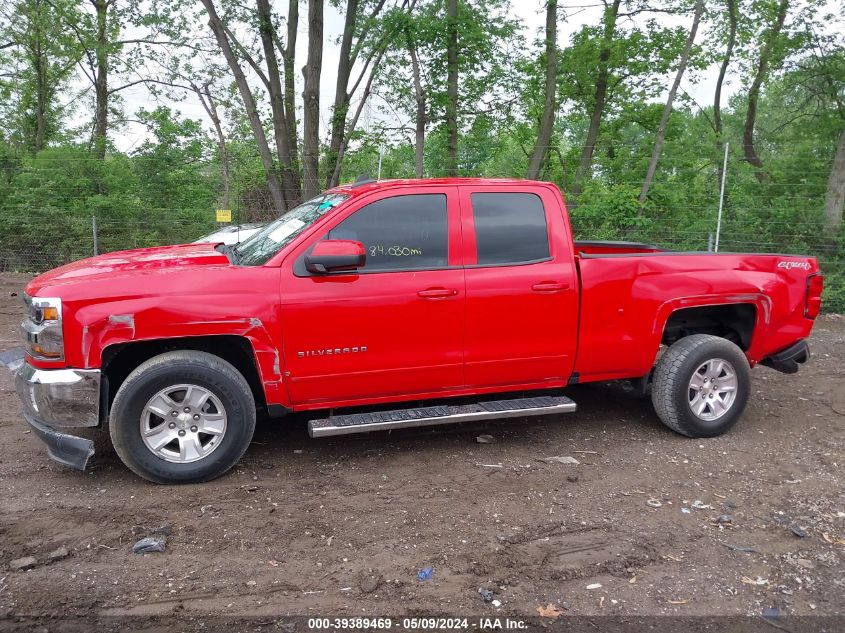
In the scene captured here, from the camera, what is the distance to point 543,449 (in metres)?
4.93

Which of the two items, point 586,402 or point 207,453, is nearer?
point 207,453

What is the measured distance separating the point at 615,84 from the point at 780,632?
17.8 m

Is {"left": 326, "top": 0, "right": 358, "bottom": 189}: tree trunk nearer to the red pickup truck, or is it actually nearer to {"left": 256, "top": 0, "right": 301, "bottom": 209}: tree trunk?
{"left": 256, "top": 0, "right": 301, "bottom": 209}: tree trunk

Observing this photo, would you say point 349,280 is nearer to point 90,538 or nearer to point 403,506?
point 403,506

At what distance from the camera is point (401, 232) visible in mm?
4496

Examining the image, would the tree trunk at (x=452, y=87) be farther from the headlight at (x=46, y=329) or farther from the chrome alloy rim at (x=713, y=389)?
the headlight at (x=46, y=329)

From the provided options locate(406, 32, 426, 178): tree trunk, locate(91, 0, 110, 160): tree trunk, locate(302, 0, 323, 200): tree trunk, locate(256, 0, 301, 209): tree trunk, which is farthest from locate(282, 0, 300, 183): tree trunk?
locate(91, 0, 110, 160): tree trunk

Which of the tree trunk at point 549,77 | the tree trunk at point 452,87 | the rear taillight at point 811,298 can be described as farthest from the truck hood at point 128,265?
the tree trunk at point 549,77

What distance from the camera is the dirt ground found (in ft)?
9.94

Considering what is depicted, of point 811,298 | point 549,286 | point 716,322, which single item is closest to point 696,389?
point 716,322

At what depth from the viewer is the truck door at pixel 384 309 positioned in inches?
167

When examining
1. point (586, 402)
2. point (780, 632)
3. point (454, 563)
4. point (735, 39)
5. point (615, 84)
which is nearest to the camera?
point (780, 632)

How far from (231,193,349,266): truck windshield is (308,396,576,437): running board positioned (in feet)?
3.88

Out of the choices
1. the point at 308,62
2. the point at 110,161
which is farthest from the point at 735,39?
the point at 110,161
